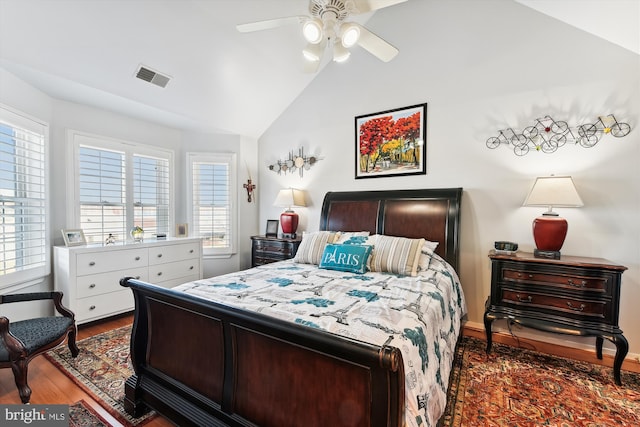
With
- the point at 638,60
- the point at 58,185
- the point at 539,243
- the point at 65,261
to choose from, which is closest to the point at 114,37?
the point at 58,185

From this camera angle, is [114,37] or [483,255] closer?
[114,37]

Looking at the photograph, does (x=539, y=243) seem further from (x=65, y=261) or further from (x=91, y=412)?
(x=65, y=261)

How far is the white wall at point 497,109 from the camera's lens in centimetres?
243

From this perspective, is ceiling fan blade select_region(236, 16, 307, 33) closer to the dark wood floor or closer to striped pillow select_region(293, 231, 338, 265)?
striped pillow select_region(293, 231, 338, 265)

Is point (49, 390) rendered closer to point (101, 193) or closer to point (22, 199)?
point (22, 199)

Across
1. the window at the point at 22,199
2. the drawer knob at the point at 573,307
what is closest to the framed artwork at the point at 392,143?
the drawer knob at the point at 573,307

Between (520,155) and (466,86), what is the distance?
36.7 inches

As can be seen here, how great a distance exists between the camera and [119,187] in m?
3.77

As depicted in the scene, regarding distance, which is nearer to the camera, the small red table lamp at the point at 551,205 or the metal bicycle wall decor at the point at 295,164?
the small red table lamp at the point at 551,205

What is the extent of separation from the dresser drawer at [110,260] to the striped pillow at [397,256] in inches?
112

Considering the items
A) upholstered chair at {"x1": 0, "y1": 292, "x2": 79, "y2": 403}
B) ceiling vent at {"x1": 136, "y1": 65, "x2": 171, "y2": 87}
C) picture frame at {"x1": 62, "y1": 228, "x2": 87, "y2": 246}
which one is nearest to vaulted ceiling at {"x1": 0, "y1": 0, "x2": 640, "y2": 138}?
ceiling vent at {"x1": 136, "y1": 65, "x2": 171, "y2": 87}

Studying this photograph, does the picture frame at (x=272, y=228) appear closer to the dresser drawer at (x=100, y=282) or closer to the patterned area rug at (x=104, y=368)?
the dresser drawer at (x=100, y=282)

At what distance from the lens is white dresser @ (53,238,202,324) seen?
2943 mm

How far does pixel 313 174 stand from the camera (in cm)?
414
